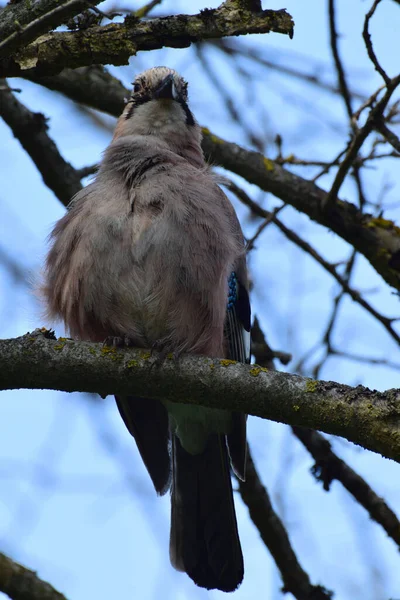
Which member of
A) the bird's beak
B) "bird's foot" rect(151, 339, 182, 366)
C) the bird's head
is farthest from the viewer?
the bird's beak

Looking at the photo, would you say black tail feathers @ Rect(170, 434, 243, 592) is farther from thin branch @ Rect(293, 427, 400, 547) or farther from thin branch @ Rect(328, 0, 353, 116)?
thin branch @ Rect(328, 0, 353, 116)

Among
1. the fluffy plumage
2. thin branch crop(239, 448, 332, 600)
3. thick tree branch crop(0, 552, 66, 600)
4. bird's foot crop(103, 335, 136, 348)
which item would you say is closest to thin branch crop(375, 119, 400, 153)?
the fluffy plumage

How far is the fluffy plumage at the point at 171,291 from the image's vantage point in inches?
198

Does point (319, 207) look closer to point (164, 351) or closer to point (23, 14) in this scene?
point (164, 351)

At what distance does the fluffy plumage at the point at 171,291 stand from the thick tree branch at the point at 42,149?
2.02ft

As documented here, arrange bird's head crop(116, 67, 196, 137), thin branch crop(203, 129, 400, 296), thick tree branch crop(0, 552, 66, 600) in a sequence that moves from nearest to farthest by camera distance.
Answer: thick tree branch crop(0, 552, 66, 600) → thin branch crop(203, 129, 400, 296) → bird's head crop(116, 67, 196, 137)

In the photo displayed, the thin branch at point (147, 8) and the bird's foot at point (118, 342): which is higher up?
the thin branch at point (147, 8)

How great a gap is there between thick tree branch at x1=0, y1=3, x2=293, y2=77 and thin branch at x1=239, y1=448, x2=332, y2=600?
308cm

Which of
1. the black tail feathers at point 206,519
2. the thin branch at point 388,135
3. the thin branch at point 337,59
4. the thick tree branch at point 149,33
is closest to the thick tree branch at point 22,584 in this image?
the black tail feathers at point 206,519

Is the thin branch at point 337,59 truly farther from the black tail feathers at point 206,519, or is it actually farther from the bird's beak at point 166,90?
the black tail feathers at point 206,519

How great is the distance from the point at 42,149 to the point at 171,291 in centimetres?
239

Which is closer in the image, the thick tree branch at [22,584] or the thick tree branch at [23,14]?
the thick tree branch at [23,14]

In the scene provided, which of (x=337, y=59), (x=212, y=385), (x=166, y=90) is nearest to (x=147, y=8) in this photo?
(x=166, y=90)

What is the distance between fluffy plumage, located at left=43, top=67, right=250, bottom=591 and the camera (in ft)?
16.5
